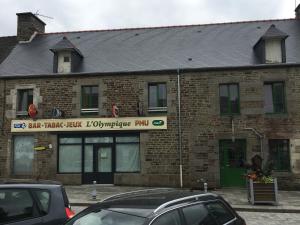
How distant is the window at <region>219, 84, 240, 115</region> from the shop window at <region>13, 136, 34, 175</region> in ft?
30.9

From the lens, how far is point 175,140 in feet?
61.4

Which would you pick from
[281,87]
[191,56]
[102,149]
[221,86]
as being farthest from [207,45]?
[102,149]

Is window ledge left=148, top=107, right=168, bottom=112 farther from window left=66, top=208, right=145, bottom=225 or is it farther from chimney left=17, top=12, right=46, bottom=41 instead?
window left=66, top=208, right=145, bottom=225

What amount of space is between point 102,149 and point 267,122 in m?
7.82

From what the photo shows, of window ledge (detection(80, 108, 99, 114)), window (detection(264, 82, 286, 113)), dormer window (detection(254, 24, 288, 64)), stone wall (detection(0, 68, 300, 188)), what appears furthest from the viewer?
window ledge (detection(80, 108, 99, 114))

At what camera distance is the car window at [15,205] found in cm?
509

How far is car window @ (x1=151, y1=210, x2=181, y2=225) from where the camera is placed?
403 cm

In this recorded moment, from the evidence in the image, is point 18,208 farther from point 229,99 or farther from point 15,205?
point 229,99

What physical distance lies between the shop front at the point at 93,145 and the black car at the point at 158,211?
14180mm

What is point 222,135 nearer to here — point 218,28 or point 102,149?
point 102,149

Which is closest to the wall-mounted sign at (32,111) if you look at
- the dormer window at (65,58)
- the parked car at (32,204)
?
the dormer window at (65,58)

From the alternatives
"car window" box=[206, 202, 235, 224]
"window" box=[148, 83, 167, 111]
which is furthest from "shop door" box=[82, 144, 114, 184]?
"car window" box=[206, 202, 235, 224]

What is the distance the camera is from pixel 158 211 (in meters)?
4.09

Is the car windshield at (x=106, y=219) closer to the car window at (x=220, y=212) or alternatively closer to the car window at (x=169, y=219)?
the car window at (x=169, y=219)
